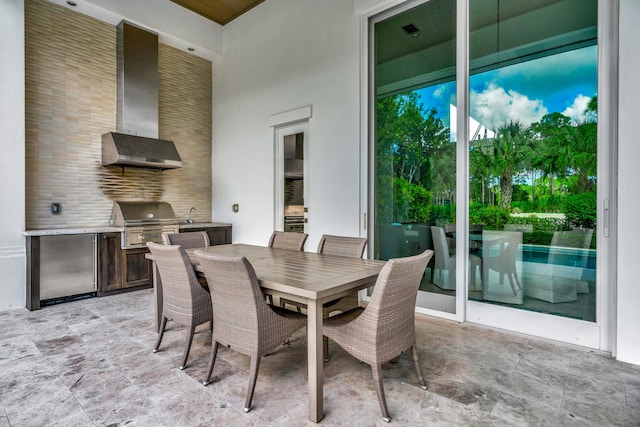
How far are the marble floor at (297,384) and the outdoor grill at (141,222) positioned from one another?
156 cm

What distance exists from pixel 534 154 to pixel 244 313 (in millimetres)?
2746

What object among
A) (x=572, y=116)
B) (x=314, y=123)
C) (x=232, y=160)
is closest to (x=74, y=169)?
(x=232, y=160)

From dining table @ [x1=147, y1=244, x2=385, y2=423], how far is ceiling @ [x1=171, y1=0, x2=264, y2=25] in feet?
14.0

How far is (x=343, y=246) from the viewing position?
2.95m

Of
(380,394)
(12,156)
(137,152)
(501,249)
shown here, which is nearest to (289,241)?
(380,394)

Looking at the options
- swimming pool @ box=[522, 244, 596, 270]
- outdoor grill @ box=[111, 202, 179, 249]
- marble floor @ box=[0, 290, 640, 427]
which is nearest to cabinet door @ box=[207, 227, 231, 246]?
outdoor grill @ box=[111, 202, 179, 249]

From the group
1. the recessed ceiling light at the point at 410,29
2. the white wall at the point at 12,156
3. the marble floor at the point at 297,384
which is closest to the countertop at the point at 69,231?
the white wall at the point at 12,156

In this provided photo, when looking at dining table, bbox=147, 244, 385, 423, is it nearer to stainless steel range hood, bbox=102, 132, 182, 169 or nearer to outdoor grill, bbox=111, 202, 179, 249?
outdoor grill, bbox=111, 202, 179, 249

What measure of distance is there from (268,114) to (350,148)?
1692 mm

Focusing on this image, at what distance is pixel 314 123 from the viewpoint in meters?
4.37

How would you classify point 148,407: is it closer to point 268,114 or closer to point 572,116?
point 572,116

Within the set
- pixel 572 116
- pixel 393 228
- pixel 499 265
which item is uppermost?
pixel 572 116

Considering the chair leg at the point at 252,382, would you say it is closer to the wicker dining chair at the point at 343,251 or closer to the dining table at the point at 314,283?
the dining table at the point at 314,283

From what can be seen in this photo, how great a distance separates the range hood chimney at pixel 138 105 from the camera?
4.64m
